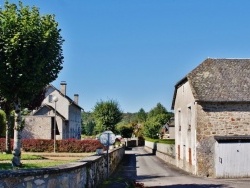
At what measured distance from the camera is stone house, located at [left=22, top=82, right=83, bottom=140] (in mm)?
54062

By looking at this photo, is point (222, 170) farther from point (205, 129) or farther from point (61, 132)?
point (61, 132)

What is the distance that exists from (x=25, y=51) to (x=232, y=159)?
15898mm

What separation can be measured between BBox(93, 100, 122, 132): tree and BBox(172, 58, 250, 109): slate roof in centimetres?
3527

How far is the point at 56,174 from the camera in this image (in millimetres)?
8133

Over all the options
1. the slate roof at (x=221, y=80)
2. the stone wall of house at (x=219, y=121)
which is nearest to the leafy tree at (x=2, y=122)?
the slate roof at (x=221, y=80)

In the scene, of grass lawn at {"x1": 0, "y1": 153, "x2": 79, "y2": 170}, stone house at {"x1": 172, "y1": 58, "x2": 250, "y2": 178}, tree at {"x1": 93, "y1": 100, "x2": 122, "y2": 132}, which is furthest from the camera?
tree at {"x1": 93, "y1": 100, "x2": 122, "y2": 132}

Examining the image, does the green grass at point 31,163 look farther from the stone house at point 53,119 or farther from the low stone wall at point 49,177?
the stone house at point 53,119

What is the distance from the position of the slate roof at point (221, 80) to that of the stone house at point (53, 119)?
22.9 meters

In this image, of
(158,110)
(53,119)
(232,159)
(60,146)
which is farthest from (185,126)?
(158,110)

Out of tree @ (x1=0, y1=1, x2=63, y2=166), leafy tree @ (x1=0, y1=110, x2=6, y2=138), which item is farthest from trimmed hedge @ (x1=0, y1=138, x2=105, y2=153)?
tree @ (x1=0, y1=1, x2=63, y2=166)

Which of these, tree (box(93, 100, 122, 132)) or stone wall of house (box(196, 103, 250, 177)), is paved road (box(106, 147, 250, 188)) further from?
tree (box(93, 100, 122, 132))

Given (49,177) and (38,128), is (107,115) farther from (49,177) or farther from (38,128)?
(49,177)

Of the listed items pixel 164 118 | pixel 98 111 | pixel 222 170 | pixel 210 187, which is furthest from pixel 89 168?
pixel 164 118

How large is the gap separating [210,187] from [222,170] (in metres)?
8.31
